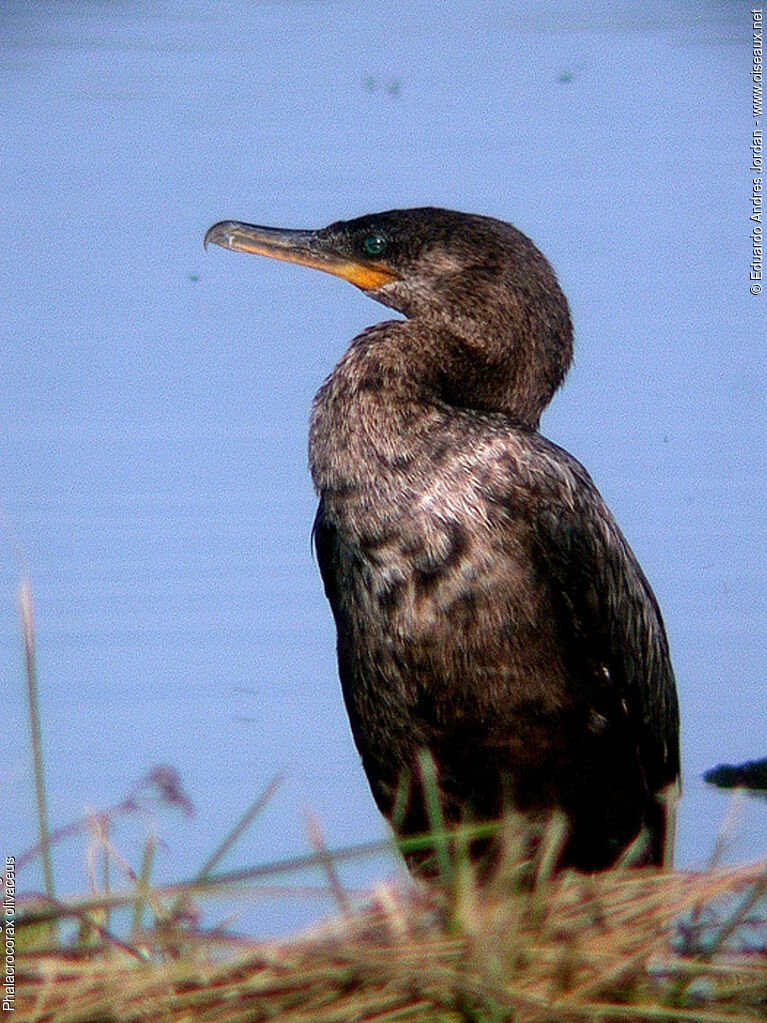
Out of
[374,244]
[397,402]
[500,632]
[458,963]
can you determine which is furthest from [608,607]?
[458,963]

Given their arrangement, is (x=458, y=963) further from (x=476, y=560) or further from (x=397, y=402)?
(x=397, y=402)

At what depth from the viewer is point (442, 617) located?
9.78 ft

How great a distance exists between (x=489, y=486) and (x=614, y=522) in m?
0.37

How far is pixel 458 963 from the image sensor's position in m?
1.59

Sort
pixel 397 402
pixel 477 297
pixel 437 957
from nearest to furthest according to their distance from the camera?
pixel 437 957
pixel 397 402
pixel 477 297

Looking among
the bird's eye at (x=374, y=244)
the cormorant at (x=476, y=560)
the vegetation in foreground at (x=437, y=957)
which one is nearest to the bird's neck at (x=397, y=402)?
the cormorant at (x=476, y=560)

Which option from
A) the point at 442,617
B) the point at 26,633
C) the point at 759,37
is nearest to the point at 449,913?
the point at 26,633

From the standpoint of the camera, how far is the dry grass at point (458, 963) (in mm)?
1588

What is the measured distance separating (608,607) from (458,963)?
1580 mm

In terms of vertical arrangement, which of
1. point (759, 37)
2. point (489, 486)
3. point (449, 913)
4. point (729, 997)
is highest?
Result: point (759, 37)

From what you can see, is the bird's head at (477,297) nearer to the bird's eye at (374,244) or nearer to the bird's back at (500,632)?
the bird's eye at (374,244)

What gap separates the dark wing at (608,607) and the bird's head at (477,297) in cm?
19

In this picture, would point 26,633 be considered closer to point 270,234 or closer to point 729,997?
point 729,997

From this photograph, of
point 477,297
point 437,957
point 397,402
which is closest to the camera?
point 437,957
